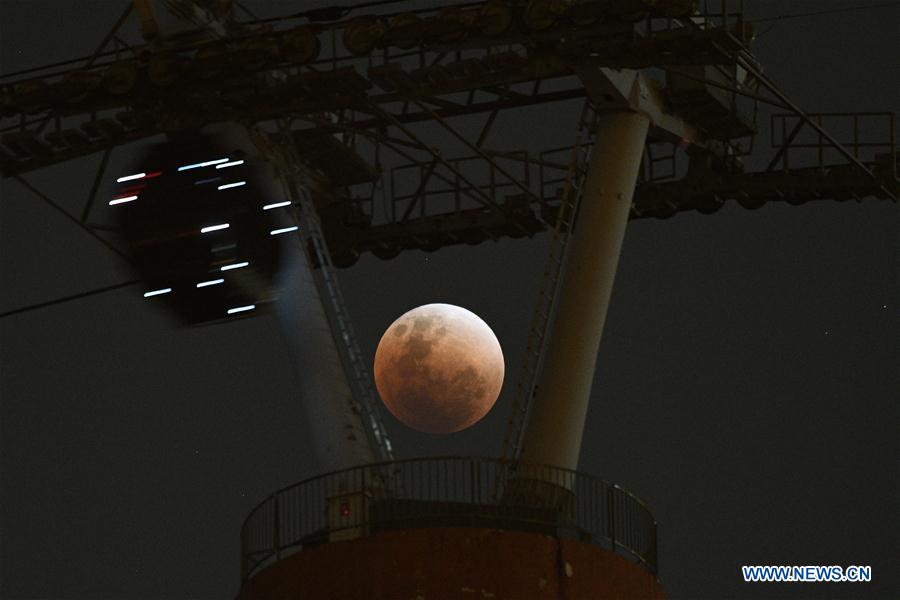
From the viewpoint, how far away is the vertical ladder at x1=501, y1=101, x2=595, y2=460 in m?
54.0

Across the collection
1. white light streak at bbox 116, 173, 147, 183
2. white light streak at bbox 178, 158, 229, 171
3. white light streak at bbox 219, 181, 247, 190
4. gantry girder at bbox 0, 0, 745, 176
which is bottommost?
white light streak at bbox 116, 173, 147, 183

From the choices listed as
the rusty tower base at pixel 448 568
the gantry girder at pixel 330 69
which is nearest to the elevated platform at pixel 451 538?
the rusty tower base at pixel 448 568

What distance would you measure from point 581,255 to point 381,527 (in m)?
8.58

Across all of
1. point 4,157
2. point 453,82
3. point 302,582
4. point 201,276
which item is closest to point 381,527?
point 302,582

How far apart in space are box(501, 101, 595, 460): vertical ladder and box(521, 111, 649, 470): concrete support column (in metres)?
0.19

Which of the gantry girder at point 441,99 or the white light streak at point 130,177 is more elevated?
the gantry girder at point 441,99

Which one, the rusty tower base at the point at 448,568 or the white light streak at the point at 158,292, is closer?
the rusty tower base at the point at 448,568

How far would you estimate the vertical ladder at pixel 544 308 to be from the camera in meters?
54.0

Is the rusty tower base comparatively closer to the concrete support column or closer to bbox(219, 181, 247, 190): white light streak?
the concrete support column

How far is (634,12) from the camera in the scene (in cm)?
5278

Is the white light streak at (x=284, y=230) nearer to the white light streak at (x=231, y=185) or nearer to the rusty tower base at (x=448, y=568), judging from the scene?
the white light streak at (x=231, y=185)

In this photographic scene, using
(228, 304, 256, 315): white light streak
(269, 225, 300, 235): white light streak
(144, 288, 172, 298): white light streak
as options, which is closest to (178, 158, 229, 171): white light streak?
(269, 225, 300, 235): white light streak

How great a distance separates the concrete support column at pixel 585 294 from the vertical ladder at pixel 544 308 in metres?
0.19

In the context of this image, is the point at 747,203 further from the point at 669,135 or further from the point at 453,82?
the point at 453,82
